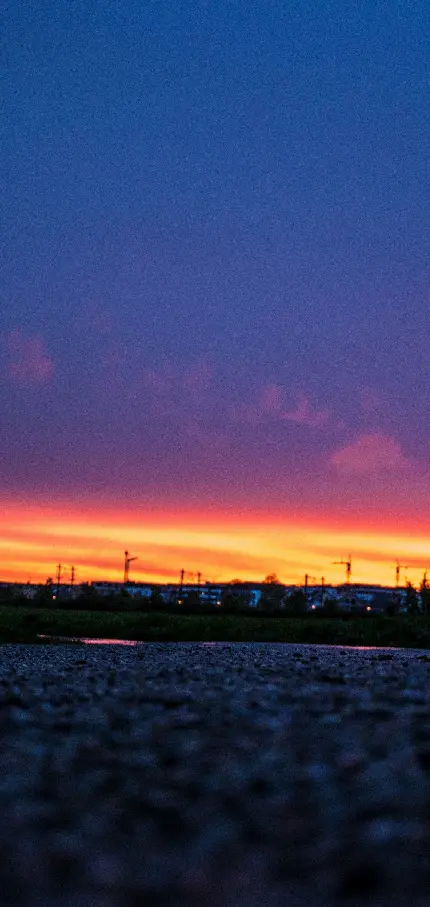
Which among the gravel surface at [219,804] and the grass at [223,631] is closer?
the gravel surface at [219,804]

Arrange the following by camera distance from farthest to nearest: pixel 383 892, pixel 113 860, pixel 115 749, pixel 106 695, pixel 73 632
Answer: pixel 73 632 < pixel 106 695 < pixel 115 749 < pixel 113 860 < pixel 383 892

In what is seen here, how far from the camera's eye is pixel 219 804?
4465 mm

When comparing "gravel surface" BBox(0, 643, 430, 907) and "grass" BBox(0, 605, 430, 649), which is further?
"grass" BBox(0, 605, 430, 649)

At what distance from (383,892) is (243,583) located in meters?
183

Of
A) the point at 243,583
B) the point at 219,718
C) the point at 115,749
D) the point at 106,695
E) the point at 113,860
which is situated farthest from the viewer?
the point at 243,583

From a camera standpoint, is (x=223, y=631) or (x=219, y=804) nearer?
(x=219, y=804)

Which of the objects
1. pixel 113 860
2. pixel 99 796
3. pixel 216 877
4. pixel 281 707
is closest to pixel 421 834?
pixel 216 877

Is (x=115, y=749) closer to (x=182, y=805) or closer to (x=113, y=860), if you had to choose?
(x=182, y=805)

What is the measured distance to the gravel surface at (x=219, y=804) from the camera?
11.8 ft

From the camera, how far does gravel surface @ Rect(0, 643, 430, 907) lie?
11.8 feet

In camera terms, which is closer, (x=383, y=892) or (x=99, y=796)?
(x=383, y=892)

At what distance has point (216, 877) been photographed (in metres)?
3.66

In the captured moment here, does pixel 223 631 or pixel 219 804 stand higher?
pixel 223 631

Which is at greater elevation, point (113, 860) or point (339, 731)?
point (339, 731)
